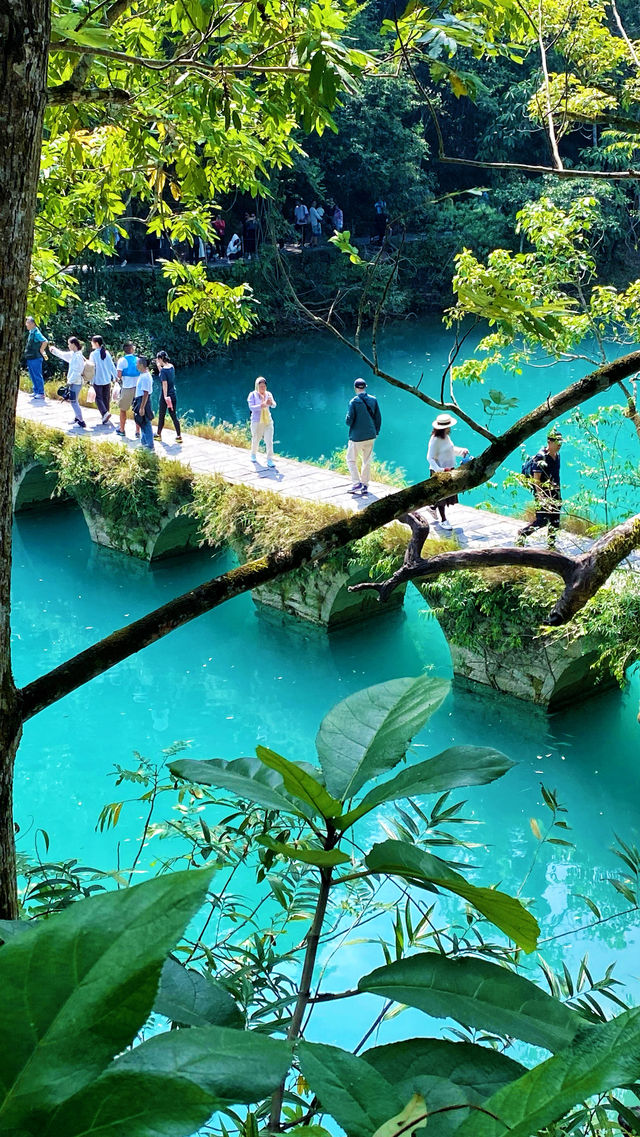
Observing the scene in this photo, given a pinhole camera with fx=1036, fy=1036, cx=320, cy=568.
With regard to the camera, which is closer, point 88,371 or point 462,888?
point 462,888

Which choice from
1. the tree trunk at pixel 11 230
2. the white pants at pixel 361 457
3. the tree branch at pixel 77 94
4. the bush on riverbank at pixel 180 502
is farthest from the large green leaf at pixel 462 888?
the white pants at pixel 361 457

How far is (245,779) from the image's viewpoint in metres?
0.91

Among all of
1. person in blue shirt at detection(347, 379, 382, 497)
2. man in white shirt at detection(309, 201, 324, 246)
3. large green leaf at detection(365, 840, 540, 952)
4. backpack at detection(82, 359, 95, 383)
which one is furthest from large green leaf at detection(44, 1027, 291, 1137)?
man in white shirt at detection(309, 201, 324, 246)

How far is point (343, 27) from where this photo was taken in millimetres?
3420

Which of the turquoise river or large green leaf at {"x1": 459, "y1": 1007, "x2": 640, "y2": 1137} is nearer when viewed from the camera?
large green leaf at {"x1": 459, "y1": 1007, "x2": 640, "y2": 1137}

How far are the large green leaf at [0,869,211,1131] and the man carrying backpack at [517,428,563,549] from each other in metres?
7.79

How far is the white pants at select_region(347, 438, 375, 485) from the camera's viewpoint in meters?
11.0

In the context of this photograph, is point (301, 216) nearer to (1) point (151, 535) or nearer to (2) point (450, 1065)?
(1) point (151, 535)

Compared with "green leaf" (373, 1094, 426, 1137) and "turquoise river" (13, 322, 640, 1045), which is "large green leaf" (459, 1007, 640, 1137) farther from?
"turquoise river" (13, 322, 640, 1045)

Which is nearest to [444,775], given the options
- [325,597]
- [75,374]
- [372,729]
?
[372,729]

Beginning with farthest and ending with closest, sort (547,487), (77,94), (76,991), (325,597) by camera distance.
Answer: (325,597)
(547,487)
(77,94)
(76,991)

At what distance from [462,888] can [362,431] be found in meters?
10.2

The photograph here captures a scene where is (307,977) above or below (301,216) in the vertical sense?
below

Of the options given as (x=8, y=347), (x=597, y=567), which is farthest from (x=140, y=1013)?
(x=597, y=567)
